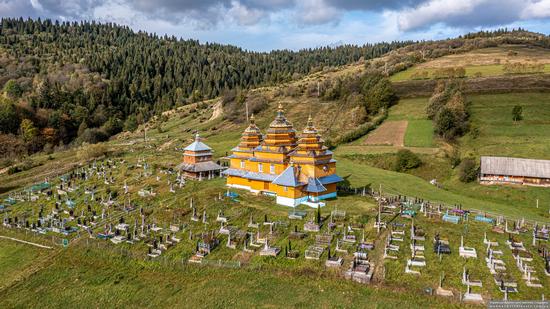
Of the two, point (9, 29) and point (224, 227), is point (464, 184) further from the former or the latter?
point (9, 29)

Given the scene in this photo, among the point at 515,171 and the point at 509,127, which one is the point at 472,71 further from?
the point at 515,171

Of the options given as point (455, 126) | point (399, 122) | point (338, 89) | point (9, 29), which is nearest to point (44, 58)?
point (9, 29)

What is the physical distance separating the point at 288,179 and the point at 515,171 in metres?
28.6

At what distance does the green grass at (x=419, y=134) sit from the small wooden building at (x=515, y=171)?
14.3m

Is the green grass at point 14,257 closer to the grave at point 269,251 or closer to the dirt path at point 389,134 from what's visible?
the grave at point 269,251

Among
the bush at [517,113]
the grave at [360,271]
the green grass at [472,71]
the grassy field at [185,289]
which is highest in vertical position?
the green grass at [472,71]

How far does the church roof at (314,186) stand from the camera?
42.3 metres

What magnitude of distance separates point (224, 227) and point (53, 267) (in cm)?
1540

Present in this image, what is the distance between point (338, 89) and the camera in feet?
352

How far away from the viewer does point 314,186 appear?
42.7 m

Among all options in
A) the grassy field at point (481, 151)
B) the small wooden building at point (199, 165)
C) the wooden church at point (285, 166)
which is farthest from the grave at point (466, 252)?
the small wooden building at point (199, 165)

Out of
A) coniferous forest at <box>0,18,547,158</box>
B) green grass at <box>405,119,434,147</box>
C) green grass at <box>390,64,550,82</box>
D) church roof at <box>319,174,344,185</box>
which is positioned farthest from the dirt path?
coniferous forest at <box>0,18,547,158</box>

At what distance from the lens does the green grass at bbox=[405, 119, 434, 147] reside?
67.0 m

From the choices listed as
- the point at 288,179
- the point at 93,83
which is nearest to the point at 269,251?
the point at 288,179
